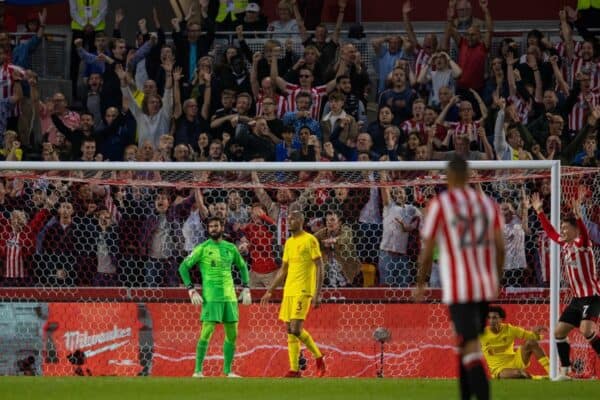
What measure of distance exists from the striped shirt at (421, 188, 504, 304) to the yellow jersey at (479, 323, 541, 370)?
6.40 m

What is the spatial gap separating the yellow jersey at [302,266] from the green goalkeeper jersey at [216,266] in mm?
499

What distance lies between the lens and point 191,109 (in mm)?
18688

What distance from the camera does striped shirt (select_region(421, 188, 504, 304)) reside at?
9.11 m

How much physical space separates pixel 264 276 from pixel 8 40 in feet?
20.5

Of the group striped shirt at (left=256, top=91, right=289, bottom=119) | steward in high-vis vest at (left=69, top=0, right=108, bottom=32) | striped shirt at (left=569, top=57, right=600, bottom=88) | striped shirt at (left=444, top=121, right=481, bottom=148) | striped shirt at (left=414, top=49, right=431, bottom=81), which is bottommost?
striped shirt at (left=444, top=121, right=481, bottom=148)

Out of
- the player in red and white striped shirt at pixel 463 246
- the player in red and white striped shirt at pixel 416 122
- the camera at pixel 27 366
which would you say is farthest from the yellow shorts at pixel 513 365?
the player in red and white striped shirt at pixel 463 246

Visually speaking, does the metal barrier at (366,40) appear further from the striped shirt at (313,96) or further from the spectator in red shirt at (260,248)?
the spectator in red shirt at (260,248)

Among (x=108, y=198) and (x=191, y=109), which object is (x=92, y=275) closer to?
(x=108, y=198)

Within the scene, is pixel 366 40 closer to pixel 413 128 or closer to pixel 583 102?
pixel 413 128

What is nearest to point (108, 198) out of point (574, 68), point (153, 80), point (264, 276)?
point (264, 276)

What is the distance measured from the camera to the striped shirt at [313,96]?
18625 millimetres

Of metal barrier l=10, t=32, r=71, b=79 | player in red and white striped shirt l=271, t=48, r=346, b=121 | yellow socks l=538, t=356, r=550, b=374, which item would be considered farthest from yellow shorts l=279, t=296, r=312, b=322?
metal barrier l=10, t=32, r=71, b=79

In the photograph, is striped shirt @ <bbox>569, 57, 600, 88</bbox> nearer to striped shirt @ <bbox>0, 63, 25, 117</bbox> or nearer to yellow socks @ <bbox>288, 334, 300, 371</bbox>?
yellow socks @ <bbox>288, 334, 300, 371</bbox>

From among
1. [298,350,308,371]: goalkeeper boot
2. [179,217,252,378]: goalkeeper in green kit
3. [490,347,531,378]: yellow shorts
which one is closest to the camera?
[179,217,252,378]: goalkeeper in green kit
